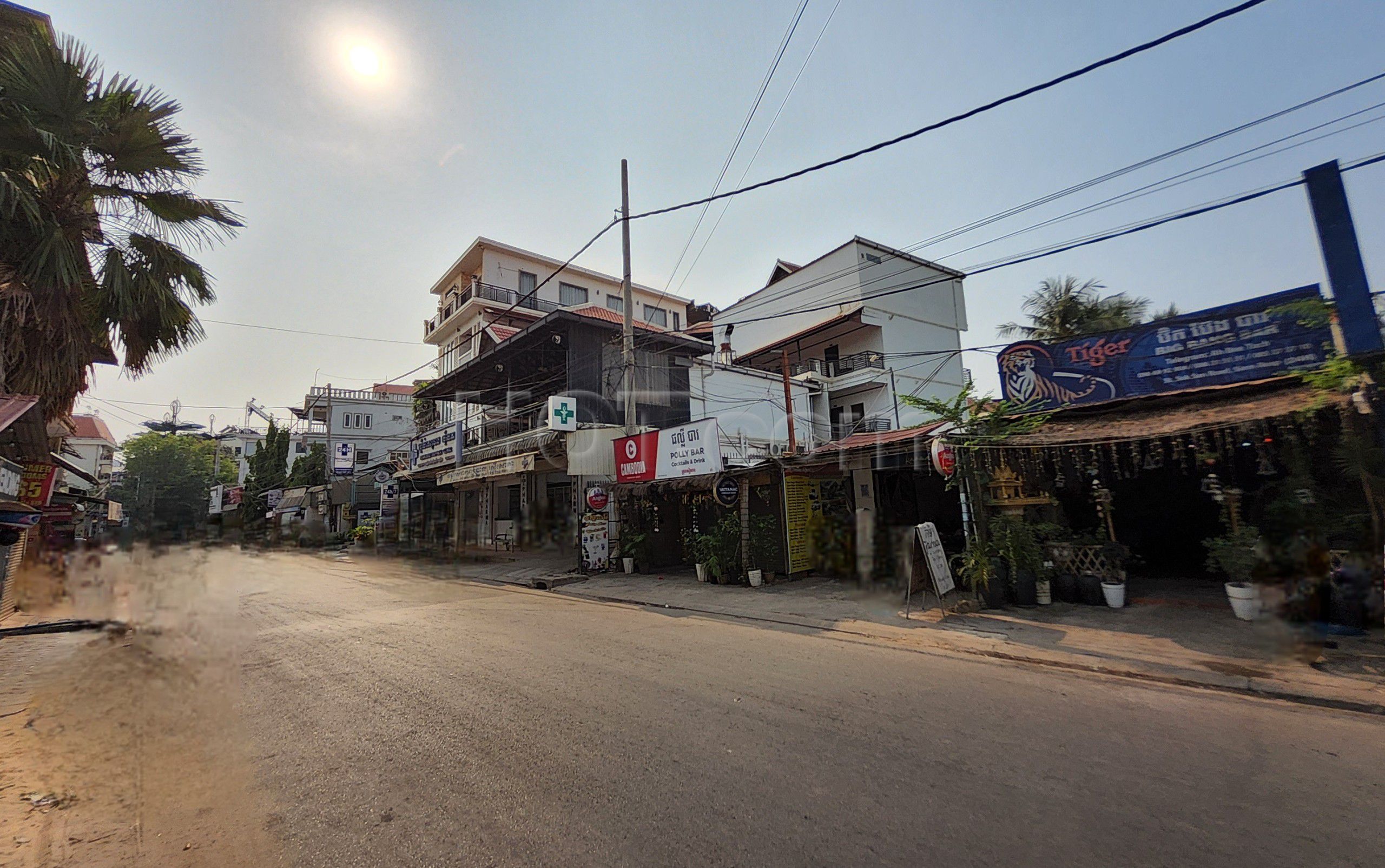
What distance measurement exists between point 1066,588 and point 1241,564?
7.15ft

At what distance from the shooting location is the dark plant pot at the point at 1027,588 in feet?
29.4

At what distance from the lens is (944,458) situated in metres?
9.64

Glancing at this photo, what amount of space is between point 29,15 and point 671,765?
13.4 metres

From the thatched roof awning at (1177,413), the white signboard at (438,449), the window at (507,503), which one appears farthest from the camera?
the window at (507,503)

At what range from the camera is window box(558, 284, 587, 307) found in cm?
3847

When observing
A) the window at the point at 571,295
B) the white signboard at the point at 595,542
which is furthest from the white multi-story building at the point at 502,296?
the white signboard at the point at 595,542

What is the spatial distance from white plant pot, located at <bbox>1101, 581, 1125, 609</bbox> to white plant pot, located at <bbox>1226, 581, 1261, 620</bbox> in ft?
4.05

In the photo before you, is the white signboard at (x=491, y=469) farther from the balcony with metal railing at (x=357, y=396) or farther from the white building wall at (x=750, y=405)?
the balcony with metal railing at (x=357, y=396)

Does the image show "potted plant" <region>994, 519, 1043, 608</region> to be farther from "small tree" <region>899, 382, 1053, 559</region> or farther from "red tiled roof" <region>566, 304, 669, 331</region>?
"red tiled roof" <region>566, 304, 669, 331</region>

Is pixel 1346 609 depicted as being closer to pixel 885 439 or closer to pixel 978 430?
pixel 978 430

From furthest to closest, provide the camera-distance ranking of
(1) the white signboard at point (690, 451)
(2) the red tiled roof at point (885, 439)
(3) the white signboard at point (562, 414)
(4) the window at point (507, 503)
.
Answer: (4) the window at point (507, 503) < (3) the white signboard at point (562, 414) < (1) the white signboard at point (690, 451) < (2) the red tiled roof at point (885, 439)

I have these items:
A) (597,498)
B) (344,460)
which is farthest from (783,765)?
(344,460)

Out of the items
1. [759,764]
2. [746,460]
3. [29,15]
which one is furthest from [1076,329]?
[29,15]

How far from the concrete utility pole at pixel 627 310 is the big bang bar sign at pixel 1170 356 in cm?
858
